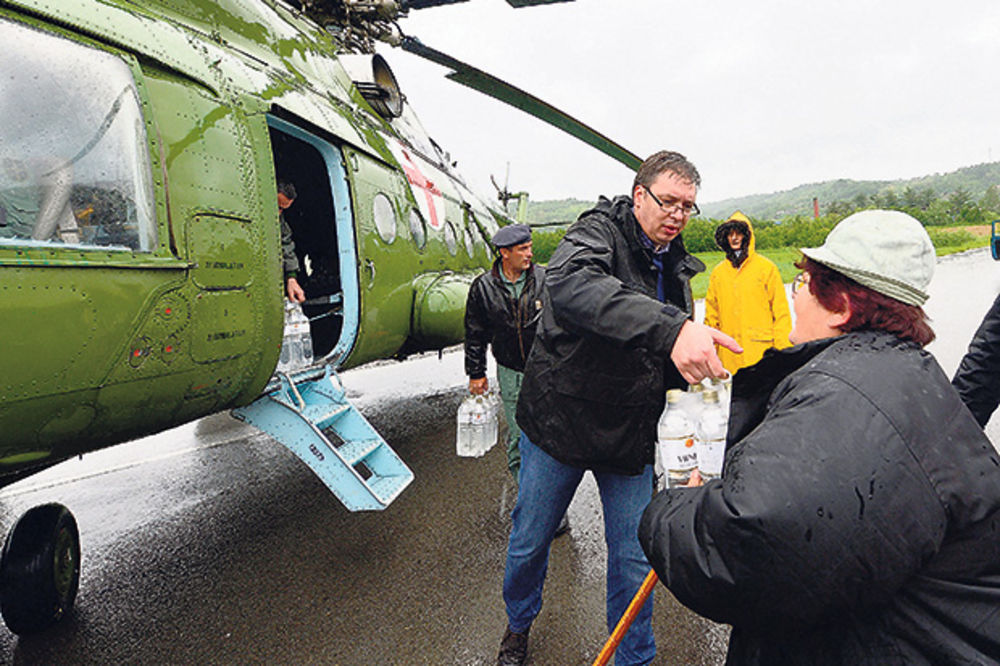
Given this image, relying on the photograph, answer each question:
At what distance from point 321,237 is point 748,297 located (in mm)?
4079

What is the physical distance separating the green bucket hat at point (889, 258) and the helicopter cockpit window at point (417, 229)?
413cm

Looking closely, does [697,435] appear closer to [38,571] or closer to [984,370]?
[984,370]

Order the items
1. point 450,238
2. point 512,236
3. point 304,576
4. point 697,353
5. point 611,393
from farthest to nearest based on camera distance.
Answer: point 450,238 → point 512,236 → point 304,576 → point 611,393 → point 697,353

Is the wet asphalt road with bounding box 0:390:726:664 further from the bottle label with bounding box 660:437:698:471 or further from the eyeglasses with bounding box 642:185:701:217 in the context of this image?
the eyeglasses with bounding box 642:185:701:217

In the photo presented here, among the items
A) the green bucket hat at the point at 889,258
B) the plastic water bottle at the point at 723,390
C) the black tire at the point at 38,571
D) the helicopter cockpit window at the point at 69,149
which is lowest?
the black tire at the point at 38,571

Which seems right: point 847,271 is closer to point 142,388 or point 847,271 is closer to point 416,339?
point 142,388

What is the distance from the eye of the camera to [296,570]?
11.6 feet

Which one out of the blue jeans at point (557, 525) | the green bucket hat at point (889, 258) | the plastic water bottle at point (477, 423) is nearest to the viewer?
the green bucket hat at point (889, 258)

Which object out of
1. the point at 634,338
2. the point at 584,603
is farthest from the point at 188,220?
the point at 584,603

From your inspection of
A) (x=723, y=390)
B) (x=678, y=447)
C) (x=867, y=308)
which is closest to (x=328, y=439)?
(x=678, y=447)

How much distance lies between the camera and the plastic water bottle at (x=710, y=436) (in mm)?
1591

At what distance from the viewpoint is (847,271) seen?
4.01 feet

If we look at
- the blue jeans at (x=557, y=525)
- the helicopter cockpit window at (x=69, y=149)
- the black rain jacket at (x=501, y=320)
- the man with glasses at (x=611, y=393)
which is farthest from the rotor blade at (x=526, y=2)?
the blue jeans at (x=557, y=525)

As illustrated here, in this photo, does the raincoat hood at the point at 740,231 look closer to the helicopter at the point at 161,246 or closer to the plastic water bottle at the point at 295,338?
the helicopter at the point at 161,246
